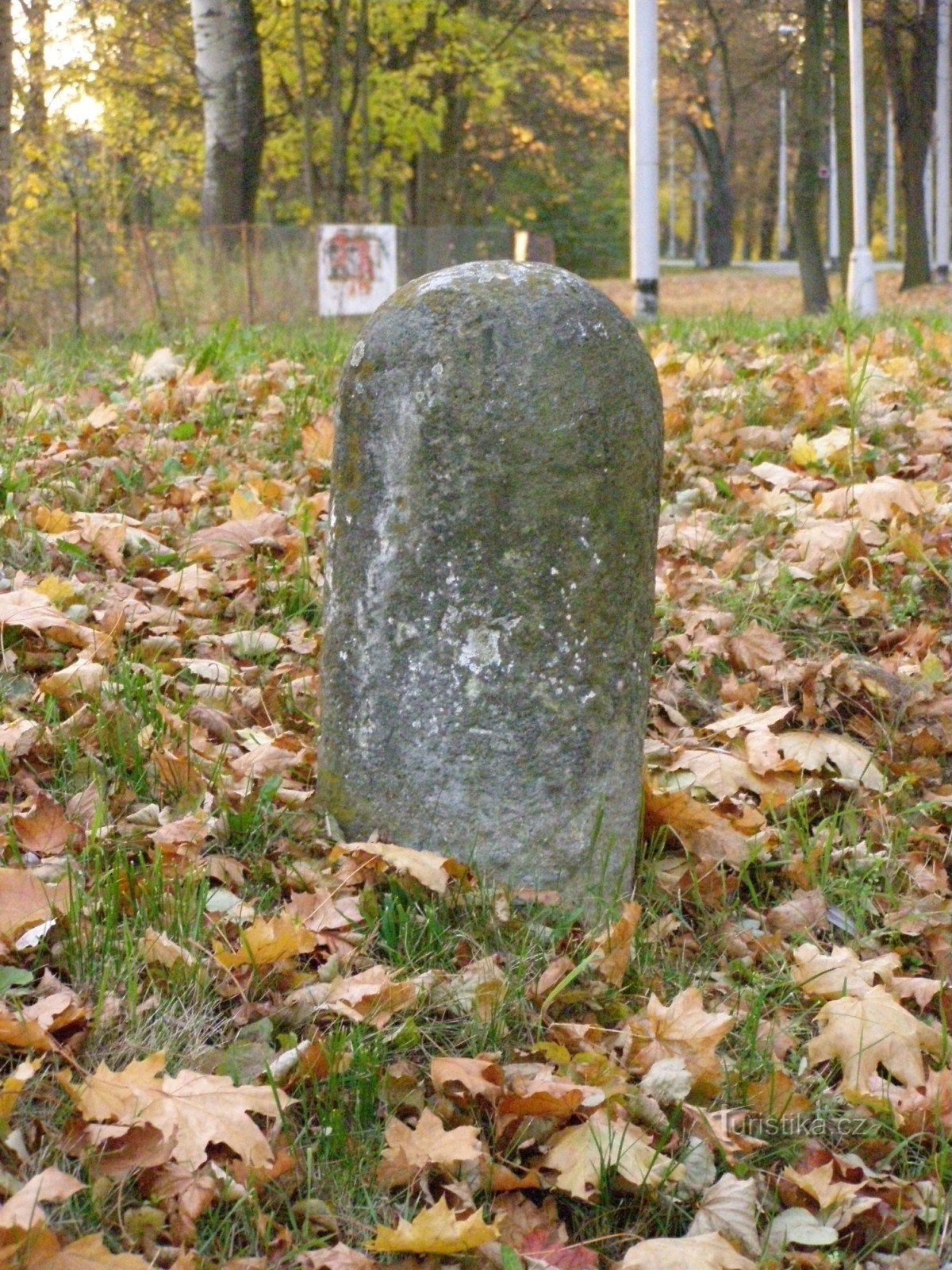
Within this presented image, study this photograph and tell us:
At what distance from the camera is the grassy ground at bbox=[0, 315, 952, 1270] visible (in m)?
2.30

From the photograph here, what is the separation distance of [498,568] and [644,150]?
10.1 m

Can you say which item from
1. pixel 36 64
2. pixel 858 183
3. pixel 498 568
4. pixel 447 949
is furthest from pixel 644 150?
pixel 447 949

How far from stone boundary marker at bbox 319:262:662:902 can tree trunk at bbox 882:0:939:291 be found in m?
21.4

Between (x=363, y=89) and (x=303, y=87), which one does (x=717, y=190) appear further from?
(x=303, y=87)

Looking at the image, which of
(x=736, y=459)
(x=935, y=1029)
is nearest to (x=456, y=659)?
(x=935, y=1029)

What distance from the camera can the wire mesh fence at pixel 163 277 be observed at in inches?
481

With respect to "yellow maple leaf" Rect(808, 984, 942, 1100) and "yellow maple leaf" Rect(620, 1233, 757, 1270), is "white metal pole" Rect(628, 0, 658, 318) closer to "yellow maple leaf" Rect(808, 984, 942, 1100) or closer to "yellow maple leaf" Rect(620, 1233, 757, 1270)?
"yellow maple leaf" Rect(808, 984, 942, 1100)

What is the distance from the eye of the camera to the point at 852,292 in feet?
56.0

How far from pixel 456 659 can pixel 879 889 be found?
124cm

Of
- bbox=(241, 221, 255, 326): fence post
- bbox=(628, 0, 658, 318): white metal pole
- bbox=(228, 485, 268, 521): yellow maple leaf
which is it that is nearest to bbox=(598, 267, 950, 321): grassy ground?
bbox=(241, 221, 255, 326): fence post

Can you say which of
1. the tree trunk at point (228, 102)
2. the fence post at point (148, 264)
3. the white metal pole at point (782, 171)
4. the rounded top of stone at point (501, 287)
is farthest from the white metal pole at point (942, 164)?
the rounded top of stone at point (501, 287)

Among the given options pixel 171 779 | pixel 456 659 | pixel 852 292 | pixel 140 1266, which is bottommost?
pixel 140 1266

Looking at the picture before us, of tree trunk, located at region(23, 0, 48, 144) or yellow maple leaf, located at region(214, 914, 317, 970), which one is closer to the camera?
yellow maple leaf, located at region(214, 914, 317, 970)

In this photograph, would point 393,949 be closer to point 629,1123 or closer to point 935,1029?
point 629,1123
